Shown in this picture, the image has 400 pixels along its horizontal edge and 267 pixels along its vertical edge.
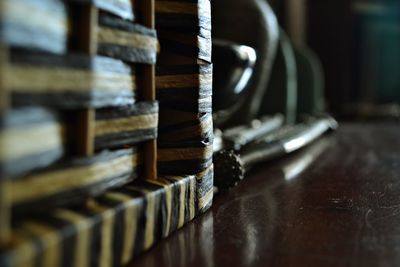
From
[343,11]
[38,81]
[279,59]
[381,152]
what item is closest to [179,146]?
[38,81]

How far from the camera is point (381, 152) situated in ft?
5.48

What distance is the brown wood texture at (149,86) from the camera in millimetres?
619

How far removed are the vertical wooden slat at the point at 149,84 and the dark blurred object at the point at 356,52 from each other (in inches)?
121

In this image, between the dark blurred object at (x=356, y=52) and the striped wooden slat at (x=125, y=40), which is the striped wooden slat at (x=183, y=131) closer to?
the striped wooden slat at (x=125, y=40)

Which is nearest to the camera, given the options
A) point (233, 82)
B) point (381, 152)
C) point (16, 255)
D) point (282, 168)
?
point (16, 255)

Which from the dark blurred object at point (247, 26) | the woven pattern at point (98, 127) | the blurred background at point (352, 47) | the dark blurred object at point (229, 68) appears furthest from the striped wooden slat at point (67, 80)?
the blurred background at point (352, 47)

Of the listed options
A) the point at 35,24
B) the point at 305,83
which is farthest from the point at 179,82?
the point at 305,83

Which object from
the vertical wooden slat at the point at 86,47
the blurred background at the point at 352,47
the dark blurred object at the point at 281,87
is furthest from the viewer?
the blurred background at the point at 352,47

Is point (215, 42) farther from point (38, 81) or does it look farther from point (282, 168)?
point (38, 81)

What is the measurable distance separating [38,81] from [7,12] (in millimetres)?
63

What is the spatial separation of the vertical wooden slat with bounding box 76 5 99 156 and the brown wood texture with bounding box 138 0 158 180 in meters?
0.12

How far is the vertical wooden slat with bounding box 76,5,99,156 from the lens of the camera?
19.6 inches

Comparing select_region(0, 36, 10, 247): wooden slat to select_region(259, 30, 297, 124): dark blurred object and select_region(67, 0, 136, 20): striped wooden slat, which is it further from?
select_region(259, 30, 297, 124): dark blurred object

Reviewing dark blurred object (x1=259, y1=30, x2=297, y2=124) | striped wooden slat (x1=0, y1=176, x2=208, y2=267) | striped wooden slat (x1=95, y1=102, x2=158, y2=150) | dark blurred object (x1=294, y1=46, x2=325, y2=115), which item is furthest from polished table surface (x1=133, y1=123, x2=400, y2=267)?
dark blurred object (x1=294, y1=46, x2=325, y2=115)
